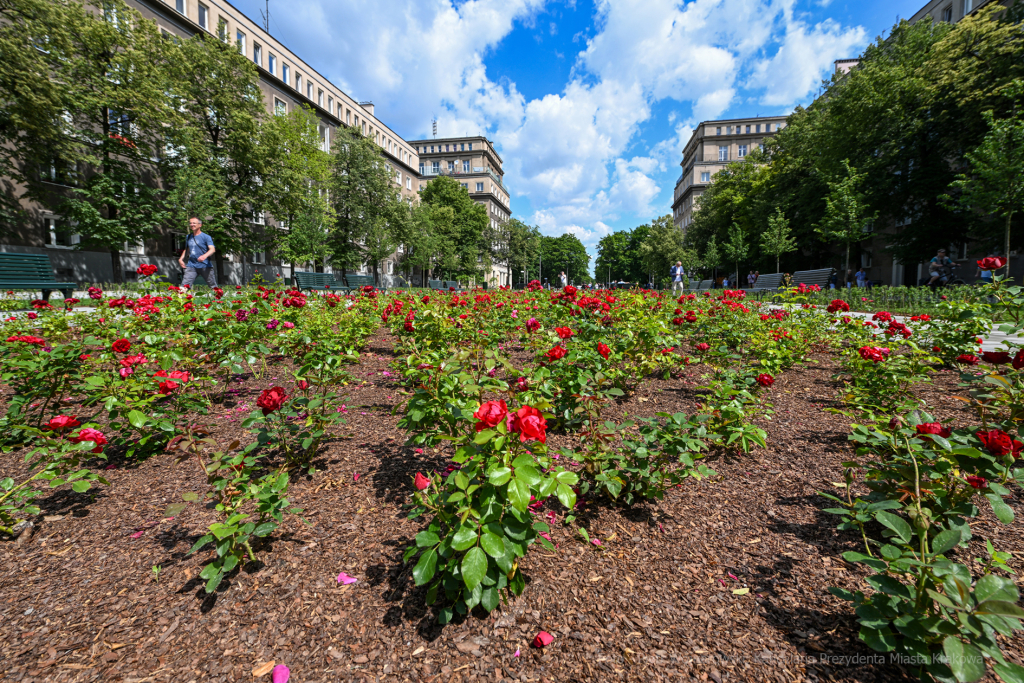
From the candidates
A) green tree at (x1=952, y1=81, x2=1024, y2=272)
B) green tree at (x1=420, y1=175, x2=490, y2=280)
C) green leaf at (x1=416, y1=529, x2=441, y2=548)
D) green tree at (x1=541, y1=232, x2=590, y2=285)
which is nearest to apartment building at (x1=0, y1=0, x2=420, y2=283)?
green tree at (x1=420, y1=175, x2=490, y2=280)

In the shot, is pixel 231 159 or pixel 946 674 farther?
pixel 231 159

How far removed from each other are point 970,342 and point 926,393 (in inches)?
44.4

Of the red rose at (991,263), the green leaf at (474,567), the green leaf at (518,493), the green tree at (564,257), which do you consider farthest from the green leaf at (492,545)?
the green tree at (564,257)

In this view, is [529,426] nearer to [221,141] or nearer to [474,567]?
[474,567]

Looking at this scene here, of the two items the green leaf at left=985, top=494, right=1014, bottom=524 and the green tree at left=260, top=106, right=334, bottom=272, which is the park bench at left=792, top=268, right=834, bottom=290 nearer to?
the green leaf at left=985, top=494, right=1014, bottom=524

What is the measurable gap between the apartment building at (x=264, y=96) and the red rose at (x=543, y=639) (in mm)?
28874

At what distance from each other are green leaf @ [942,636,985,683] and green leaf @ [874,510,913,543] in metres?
0.31

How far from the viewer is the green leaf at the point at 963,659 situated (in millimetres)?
1099

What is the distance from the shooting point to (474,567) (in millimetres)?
1412

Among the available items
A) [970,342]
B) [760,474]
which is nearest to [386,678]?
[760,474]

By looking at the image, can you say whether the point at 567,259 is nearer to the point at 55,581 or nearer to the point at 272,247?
the point at 272,247

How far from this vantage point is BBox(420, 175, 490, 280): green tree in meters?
52.2

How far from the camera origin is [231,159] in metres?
26.3

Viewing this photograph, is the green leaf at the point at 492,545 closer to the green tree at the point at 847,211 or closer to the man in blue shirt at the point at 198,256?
the man in blue shirt at the point at 198,256
